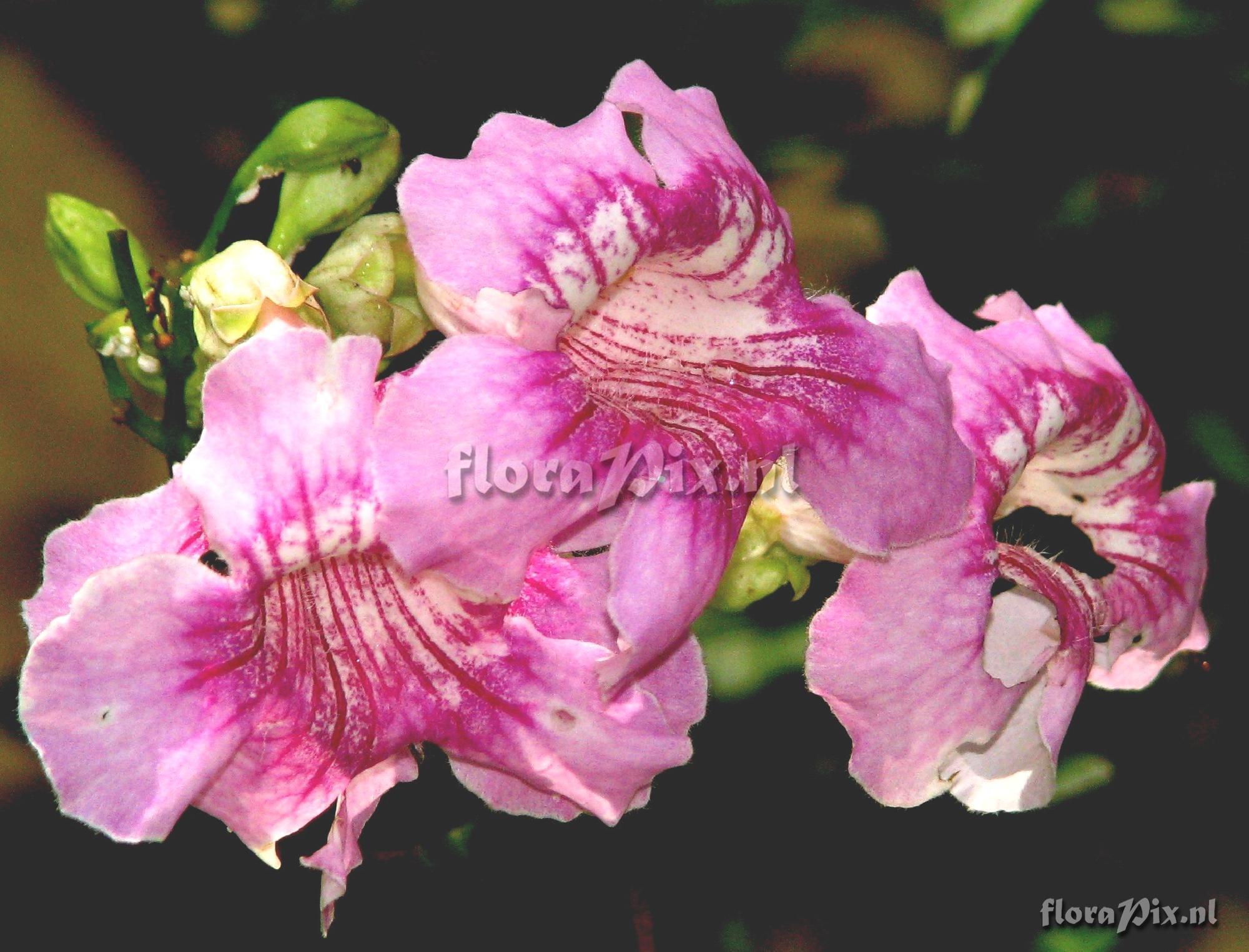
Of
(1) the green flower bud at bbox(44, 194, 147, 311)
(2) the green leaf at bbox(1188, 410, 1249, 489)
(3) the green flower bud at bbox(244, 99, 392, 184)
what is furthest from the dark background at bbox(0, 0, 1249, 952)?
(1) the green flower bud at bbox(44, 194, 147, 311)

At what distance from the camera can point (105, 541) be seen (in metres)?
0.85

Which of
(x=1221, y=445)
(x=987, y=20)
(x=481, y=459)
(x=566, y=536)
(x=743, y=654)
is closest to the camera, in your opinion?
(x=481, y=459)

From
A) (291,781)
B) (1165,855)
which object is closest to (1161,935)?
(1165,855)

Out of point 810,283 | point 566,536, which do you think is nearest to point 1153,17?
point 810,283

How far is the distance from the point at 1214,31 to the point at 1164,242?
9.8 inches

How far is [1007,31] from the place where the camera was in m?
1.40

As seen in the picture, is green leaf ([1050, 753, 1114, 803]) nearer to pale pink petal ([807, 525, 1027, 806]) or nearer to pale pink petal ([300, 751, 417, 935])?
pale pink petal ([807, 525, 1027, 806])

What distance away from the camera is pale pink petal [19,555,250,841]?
788 mm

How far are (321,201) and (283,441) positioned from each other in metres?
0.38

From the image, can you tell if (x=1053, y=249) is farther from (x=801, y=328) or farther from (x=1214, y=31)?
(x=801, y=328)

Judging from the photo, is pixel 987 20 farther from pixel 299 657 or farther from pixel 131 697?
pixel 131 697

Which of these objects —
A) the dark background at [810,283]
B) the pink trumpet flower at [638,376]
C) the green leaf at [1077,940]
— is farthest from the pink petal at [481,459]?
the green leaf at [1077,940]

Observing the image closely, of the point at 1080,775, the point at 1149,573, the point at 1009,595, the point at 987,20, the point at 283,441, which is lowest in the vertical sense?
the point at 1080,775

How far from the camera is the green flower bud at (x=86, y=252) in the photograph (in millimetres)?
1111
